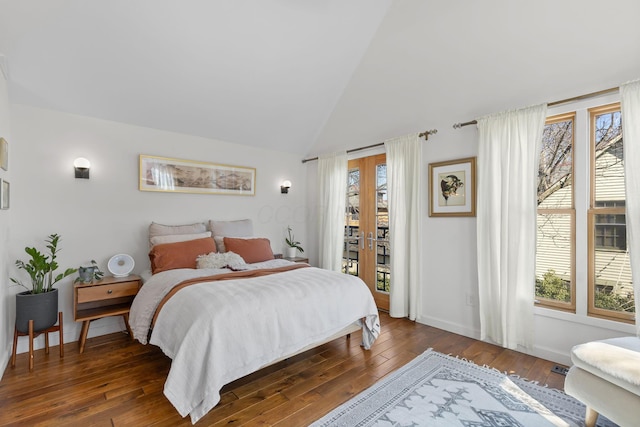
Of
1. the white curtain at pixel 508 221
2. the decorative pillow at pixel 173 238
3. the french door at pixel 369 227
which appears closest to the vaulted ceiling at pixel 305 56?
the white curtain at pixel 508 221

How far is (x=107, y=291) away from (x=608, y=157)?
4.66 m

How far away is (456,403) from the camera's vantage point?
6.90 feet

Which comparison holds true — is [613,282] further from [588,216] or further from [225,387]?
[225,387]

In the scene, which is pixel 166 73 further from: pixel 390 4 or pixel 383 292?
pixel 383 292

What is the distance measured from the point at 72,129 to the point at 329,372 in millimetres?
3532

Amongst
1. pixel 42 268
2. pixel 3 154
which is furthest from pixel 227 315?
pixel 3 154

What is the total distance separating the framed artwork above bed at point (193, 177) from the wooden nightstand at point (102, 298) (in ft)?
3.79

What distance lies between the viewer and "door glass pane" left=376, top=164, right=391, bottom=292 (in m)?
4.23

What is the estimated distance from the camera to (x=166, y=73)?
10.3ft

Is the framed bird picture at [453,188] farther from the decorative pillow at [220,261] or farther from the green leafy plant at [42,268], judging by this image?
the green leafy plant at [42,268]

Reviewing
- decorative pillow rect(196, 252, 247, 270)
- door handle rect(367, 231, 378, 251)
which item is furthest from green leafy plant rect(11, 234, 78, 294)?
door handle rect(367, 231, 378, 251)

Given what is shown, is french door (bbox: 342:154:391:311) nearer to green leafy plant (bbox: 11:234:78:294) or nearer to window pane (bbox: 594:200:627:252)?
window pane (bbox: 594:200:627:252)

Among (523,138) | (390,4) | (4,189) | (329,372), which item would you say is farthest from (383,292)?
(4,189)

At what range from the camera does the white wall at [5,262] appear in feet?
8.17
